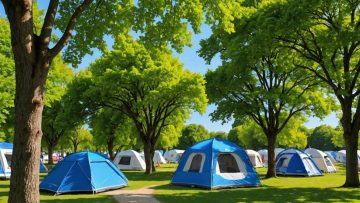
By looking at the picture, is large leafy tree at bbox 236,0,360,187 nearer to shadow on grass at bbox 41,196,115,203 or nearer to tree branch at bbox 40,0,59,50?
shadow on grass at bbox 41,196,115,203

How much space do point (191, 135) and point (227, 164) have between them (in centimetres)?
8190

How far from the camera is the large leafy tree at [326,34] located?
50.5 feet

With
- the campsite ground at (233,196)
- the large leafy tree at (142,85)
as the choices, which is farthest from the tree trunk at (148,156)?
the campsite ground at (233,196)

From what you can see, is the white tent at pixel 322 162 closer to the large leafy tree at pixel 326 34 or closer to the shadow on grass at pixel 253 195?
the large leafy tree at pixel 326 34

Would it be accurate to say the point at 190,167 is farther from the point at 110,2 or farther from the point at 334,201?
the point at 110,2

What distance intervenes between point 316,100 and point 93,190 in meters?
13.7

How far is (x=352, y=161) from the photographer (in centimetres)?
1736

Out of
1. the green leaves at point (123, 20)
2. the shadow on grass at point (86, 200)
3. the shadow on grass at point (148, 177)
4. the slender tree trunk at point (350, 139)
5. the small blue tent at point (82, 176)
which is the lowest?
the shadow on grass at point (86, 200)

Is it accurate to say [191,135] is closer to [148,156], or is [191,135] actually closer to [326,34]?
[148,156]

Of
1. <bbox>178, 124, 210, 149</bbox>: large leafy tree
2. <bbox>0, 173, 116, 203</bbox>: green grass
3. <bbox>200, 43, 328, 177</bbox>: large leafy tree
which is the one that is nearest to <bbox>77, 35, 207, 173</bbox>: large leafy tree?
<bbox>200, 43, 328, 177</bbox>: large leafy tree

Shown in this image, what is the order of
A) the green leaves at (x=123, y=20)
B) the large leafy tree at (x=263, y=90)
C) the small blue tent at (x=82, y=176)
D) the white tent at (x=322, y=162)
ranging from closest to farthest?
the green leaves at (x=123, y=20)
the small blue tent at (x=82, y=176)
the large leafy tree at (x=263, y=90)
the white tent at (x=322, y=162)

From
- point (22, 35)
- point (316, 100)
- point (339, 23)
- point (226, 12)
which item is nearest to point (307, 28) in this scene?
point (339, 23)

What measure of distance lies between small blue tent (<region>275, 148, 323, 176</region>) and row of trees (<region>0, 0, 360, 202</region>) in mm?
2635

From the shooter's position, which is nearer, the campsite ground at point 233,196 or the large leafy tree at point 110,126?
the campsite ground at point 233,196
